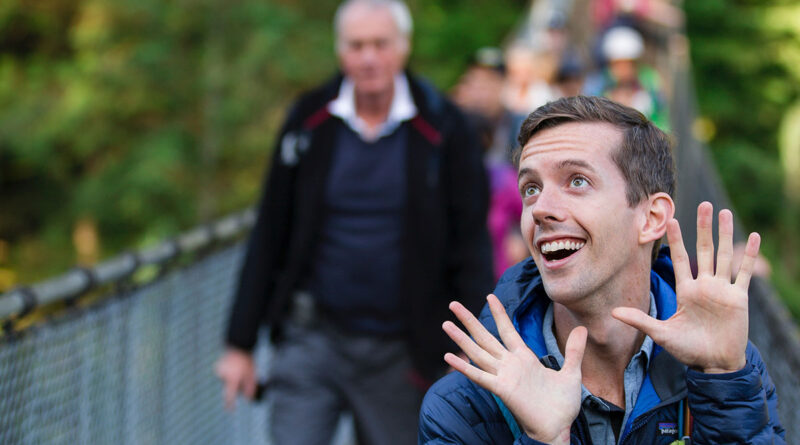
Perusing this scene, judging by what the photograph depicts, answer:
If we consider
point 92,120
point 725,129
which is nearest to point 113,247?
point 92,120

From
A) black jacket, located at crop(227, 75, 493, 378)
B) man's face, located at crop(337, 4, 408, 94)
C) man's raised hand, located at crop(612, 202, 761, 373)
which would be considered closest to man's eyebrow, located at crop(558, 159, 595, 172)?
man's raised hand, located at crop(612, 202, 761, 373)

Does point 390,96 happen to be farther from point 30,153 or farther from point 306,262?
point 30,153

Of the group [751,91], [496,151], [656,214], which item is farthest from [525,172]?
[751,91]

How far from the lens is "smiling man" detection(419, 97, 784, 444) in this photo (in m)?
1.46

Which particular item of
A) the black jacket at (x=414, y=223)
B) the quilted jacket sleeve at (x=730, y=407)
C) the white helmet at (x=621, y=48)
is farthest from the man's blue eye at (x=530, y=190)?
the white helmet at (x=621, y=48)

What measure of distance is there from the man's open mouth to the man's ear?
0.46 ft

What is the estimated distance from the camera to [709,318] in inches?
57.8

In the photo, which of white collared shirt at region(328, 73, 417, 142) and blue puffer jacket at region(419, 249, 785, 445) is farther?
white collared shirt at region(328, 73, 417, 142)

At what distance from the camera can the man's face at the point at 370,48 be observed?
326 cm

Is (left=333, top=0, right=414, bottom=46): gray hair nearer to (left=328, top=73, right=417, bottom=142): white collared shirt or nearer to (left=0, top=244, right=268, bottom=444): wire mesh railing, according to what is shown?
(left=328, top=73, right=417, bottom=142): white collared shirt

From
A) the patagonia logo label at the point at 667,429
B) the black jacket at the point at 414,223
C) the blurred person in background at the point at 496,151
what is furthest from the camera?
the blurred person in background at the point at 496,151

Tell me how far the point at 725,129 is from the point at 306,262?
698 inches

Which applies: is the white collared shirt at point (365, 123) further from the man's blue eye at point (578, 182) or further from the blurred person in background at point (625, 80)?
the blurred person in background at point (625, 80)

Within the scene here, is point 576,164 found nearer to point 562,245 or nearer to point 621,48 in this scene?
point 562,245
